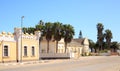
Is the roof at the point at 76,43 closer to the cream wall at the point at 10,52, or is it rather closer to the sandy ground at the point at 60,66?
the cream wall at the point at 10,52

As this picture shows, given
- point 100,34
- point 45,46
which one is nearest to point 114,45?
point 100,34

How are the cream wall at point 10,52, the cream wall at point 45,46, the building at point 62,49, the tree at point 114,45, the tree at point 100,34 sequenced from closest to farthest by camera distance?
the cream wall at point 10,52
the building at point 62,49
the cream wall at point 45,46
the tree at point 100,34
the tree at point 114,45

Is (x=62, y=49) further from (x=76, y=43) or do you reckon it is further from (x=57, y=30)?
(x=76, y=43)

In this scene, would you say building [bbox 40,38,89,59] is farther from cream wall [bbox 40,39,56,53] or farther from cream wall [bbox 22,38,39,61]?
cream wall [bbox 22,38,39,61]

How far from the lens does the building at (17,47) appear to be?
42.4 metres

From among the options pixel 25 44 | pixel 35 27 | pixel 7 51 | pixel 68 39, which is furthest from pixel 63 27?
pixel 7 51

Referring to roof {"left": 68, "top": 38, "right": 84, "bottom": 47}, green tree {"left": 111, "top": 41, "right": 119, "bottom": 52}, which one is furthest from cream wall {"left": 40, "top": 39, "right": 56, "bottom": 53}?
green tree {"left": 111, "top": 41, "right": 119, "bottom": 52}

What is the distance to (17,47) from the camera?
45.6 m

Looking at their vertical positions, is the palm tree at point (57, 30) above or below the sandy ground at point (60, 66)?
above

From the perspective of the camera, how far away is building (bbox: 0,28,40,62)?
42.4 m

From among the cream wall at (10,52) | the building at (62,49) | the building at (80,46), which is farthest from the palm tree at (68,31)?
the cream wall at (10,52)

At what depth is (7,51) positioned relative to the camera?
43250 millimetres

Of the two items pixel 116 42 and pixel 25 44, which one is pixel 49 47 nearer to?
pixel 25 44

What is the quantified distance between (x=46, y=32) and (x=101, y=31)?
152 feet
